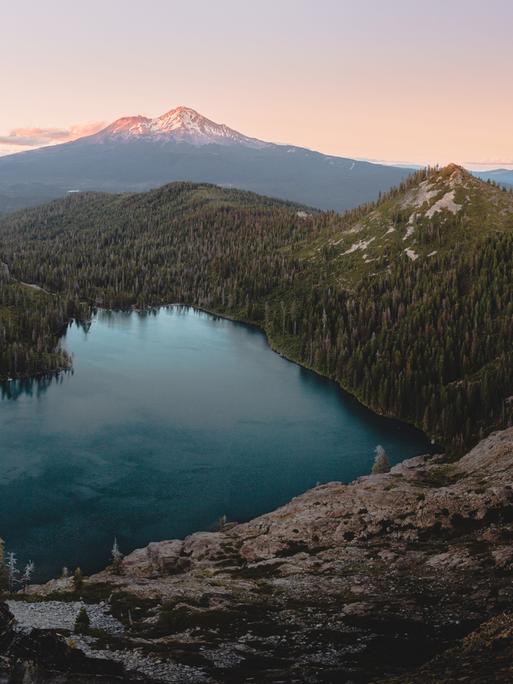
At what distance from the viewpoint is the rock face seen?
38562 millimetres

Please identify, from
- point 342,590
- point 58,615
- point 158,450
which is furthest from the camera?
point 158,450

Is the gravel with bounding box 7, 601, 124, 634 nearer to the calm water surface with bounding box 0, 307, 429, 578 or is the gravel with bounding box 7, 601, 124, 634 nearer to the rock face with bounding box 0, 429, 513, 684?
the rock face with bounding box 0, 429, 513, 684

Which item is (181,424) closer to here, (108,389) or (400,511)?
(108,389)

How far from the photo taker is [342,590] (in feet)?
186

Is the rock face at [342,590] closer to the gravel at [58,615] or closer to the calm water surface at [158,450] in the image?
the gravel at [58,615]

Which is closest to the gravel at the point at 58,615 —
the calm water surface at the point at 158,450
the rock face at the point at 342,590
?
the rock face at the point at 342,590

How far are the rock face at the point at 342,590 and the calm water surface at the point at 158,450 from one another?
16.1 meters

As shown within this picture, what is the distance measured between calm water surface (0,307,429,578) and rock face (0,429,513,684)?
16.1 metres

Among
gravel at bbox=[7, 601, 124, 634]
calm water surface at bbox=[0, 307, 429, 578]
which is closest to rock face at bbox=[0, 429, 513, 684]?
gravel at bbox=[7, 601, 124, 634]

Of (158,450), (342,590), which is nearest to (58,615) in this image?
(342,590)

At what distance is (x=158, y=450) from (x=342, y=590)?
76.9 m

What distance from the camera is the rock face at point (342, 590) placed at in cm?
3856

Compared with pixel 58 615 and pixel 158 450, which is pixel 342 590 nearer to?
pixel 58 615

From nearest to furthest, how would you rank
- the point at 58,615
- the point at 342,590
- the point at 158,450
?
the point at 58,615 < the point at 342,590 < the point at 158,450
